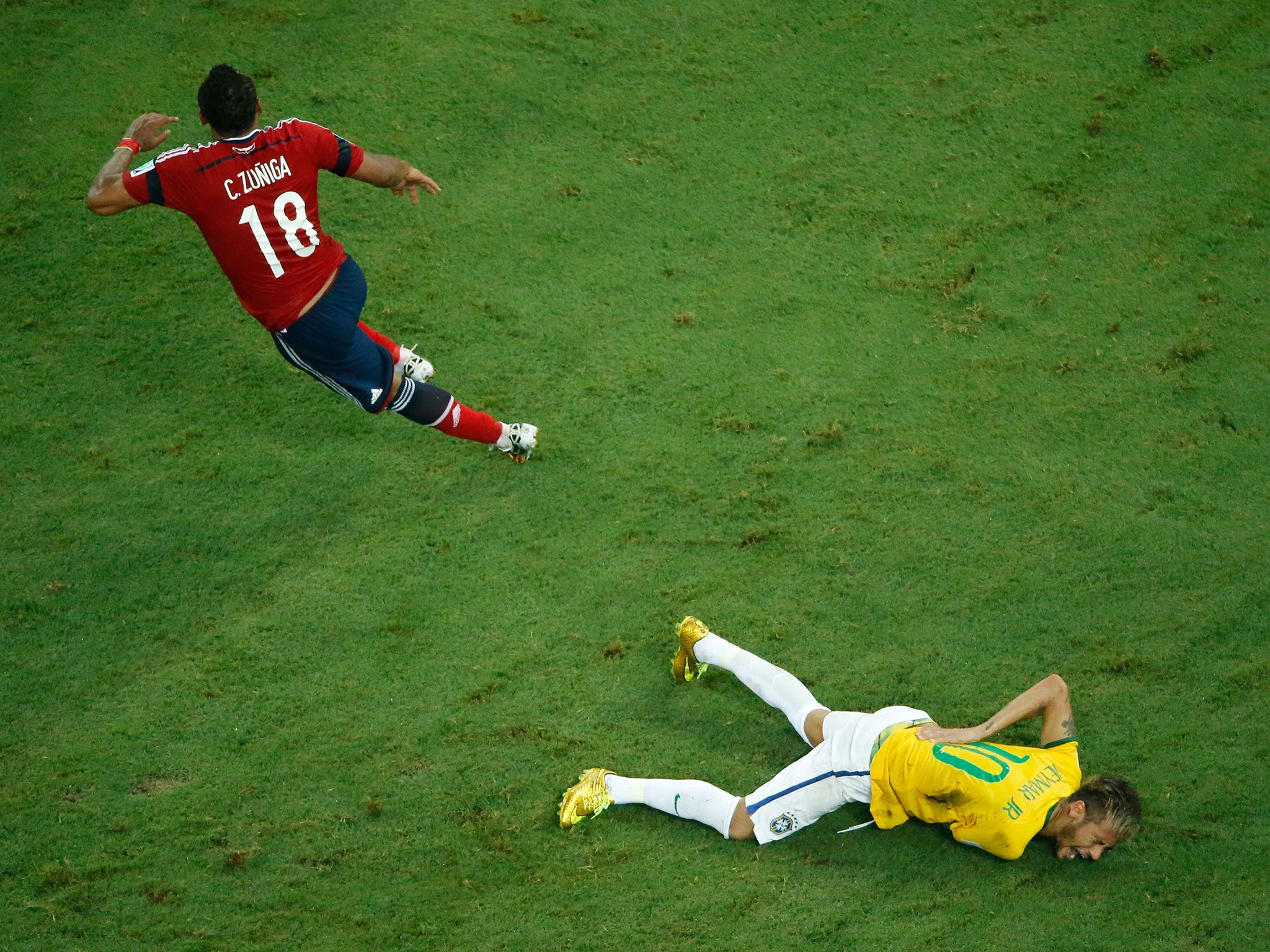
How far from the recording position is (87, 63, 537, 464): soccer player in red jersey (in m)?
4.23

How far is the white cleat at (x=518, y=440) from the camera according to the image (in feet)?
16.6

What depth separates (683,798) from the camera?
397 cm

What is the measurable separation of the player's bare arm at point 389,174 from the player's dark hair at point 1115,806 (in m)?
3.32

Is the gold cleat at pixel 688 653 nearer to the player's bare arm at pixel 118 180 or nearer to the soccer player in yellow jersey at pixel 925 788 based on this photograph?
the soccer player in yellow jersey at pixel 925 788

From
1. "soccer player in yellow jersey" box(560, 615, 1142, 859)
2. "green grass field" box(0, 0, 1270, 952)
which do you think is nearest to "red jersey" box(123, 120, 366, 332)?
"green grass field" box(0, 0, 1270, 952)

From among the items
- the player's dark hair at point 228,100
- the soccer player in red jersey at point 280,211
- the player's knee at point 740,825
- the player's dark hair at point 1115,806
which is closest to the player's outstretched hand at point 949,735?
the player's dark hair at point 1115,806

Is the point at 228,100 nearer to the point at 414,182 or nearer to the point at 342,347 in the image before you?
the point at 414,182

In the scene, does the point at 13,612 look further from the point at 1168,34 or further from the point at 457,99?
the point at 1168,34

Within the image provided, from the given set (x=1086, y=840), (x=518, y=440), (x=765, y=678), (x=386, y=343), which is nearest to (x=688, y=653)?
(x=765, y=678)

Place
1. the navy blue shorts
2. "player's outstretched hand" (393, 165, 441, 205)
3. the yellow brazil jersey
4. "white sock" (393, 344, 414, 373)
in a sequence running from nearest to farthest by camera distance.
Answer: the yellow brazil jersey < the navy blue shorts < "player's outstretched hand" (393, 165, 441, 205) < "white sock" (393, 344, 414, 373)

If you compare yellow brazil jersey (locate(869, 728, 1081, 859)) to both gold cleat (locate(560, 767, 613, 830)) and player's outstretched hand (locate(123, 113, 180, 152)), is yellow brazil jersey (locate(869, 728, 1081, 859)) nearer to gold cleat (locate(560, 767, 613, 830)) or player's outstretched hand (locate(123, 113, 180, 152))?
gold cleat (locate(560, 767, 613, 830))

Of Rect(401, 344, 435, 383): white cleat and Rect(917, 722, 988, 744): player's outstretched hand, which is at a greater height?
Rect(401, 344, 435, 383): white cleat

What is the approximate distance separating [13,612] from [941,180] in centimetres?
490

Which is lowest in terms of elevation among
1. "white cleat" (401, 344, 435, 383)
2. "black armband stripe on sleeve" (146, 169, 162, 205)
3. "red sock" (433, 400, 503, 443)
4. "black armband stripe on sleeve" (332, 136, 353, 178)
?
"red sock" (433, 400, 503, 443)
